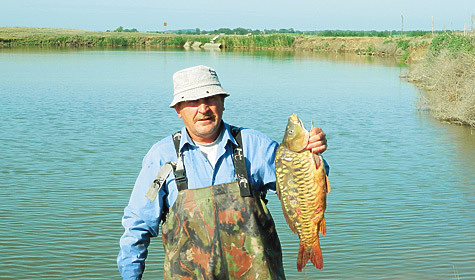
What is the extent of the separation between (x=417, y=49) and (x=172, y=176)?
160 feet

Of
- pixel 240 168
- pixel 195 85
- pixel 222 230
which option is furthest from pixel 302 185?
pixel 195 85

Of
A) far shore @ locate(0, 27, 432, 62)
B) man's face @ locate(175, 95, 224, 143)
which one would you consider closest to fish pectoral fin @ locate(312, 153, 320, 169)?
man's face @ locate(175, 95, 224, 143)

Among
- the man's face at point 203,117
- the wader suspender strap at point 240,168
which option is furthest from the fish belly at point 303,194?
the man's face at point 203,117

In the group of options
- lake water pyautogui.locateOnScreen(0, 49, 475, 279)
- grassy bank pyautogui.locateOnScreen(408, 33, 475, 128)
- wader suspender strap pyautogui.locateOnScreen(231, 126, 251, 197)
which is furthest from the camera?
grassy bank pyautogui.locateOnScreen(408, 33, 475, 128)

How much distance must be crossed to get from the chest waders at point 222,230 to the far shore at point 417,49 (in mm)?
14469

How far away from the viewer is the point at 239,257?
130 inches

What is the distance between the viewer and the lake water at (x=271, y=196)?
7453 millimetres

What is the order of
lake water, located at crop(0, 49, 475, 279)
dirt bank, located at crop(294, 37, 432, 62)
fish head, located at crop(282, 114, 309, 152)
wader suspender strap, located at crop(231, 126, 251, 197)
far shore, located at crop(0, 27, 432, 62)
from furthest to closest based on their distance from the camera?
far shore, located at crop(0, 27, 432, 62)
dirt bank, located at crop(294, 37, 432, 62)
lake water, located at crop(0, 49, 475, 279)
wader suspender strap, located at crop(231, 126, 251, 197)
fish head, located at crop(282, 114, 309, 152)

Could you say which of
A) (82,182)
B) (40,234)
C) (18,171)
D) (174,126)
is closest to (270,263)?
(40,234)

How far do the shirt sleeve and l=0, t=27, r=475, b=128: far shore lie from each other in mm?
14582

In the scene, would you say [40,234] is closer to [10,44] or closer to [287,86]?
[287,86]

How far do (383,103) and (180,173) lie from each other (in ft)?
66.3

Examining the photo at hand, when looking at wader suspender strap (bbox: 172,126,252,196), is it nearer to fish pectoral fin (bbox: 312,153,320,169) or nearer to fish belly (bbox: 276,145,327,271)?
fish belly (bbox: 276,145,327,271)

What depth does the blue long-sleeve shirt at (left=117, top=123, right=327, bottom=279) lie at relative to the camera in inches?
132
